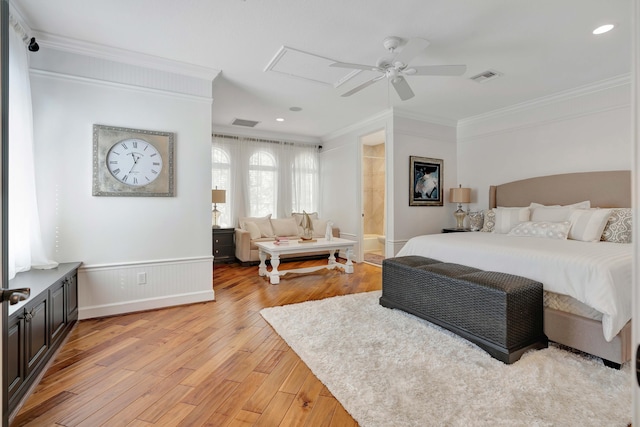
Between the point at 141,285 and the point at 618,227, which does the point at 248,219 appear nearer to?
the point at 141,285

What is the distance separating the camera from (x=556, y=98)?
420 cm

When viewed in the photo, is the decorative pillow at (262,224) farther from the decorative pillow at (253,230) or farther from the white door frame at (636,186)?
the white door frame at (636,186)

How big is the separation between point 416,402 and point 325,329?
3.63ft

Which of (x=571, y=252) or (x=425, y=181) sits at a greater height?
(x=425, y=181)

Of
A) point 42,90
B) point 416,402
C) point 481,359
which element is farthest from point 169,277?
point 481,359

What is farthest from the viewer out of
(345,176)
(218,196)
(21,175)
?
(345,176)

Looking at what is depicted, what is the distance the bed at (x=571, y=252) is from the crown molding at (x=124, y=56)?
10.2 ft

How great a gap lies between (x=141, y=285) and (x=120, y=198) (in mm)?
915

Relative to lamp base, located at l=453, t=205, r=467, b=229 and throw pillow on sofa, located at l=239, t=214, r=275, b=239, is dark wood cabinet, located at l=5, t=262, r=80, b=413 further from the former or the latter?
lamp base, located at l=453, t=205, r=467, b=229

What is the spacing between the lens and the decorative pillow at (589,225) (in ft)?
10.5

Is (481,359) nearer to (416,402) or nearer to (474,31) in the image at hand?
(416,402)

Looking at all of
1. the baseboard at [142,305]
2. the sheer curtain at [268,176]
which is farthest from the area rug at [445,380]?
the sheer curtain at [268,176]

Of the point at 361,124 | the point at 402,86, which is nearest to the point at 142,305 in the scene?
the point at 402,86

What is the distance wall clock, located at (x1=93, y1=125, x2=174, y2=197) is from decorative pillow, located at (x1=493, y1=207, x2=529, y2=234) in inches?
163
